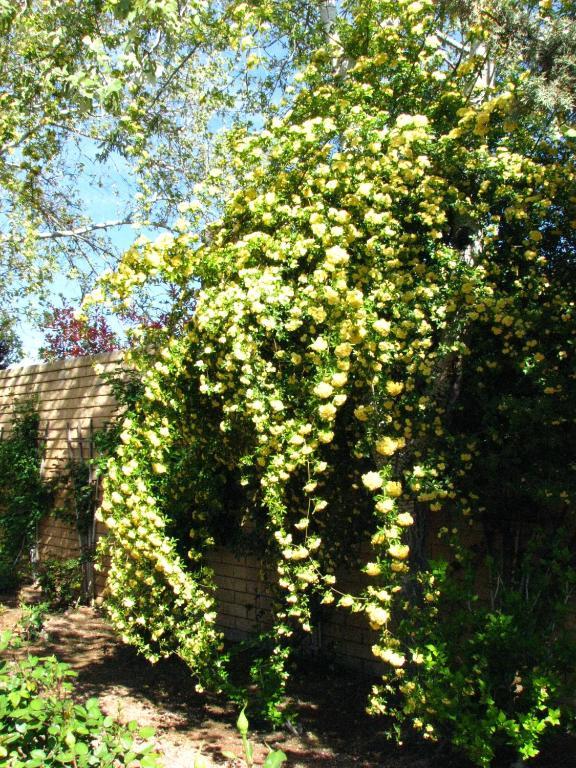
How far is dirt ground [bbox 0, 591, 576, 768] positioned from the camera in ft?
11.6

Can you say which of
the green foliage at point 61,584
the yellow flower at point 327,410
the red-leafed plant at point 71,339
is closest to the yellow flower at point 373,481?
the yellow flower at point 327,410

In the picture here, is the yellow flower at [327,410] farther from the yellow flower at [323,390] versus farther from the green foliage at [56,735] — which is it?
the green foliage at [56,735]

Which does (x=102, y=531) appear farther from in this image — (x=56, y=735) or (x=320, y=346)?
(x=56, y=735)

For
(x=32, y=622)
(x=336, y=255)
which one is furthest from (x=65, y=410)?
(x=336, y=255)

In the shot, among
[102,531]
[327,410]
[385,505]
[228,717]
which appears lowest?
[228,717]

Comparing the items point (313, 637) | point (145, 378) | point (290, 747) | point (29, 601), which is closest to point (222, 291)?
point (145, 378)

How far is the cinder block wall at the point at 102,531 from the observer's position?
193 inches

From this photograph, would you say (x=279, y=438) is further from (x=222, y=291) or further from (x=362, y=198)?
(x=362, y=198)

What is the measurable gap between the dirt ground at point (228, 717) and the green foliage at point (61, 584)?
132cm

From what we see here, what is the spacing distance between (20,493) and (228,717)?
475 centimetres

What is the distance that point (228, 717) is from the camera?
4266 mm

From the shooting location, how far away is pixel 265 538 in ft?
16.0

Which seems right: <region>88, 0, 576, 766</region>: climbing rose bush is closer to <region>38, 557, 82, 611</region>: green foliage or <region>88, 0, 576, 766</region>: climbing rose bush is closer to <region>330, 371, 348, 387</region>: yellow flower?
<region>330, 371, 348, 387</region>: yellow flower

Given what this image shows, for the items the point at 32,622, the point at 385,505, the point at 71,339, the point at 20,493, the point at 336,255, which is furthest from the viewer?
the point at 71,339
